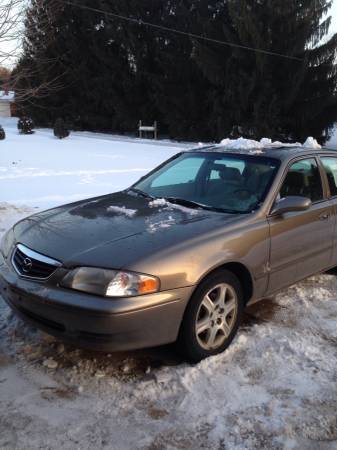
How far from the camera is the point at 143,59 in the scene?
29922 millimetres

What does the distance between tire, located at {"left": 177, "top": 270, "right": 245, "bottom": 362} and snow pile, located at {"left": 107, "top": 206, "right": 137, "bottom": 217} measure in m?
0.88

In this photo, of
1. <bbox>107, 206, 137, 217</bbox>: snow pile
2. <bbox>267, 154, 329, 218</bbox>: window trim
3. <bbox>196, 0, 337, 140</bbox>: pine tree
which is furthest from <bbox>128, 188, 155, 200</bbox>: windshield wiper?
<bbox>196, 0, 337, 140</bbox>: pine tree

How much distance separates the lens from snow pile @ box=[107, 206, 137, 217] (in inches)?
152

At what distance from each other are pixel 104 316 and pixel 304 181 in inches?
93.0

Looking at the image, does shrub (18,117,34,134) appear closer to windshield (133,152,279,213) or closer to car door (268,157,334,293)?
windshield (133,152,279,213)

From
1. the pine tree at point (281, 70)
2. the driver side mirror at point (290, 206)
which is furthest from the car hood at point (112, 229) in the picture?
the pine tree at point (281, 70)

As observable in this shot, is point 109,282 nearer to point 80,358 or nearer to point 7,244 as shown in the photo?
point 80,358

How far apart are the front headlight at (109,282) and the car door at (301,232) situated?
→ 125cm

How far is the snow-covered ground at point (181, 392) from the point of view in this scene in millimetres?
2662

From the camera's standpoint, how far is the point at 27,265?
3.32 metres

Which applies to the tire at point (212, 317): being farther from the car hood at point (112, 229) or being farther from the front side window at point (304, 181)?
the front side window at point (304, 181)

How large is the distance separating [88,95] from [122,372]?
31.5m

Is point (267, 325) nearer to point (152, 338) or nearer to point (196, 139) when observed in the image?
point (152, 338)

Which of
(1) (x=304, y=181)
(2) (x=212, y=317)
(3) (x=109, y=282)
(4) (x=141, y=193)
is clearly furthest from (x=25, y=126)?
(3) (x=109, y=282)
